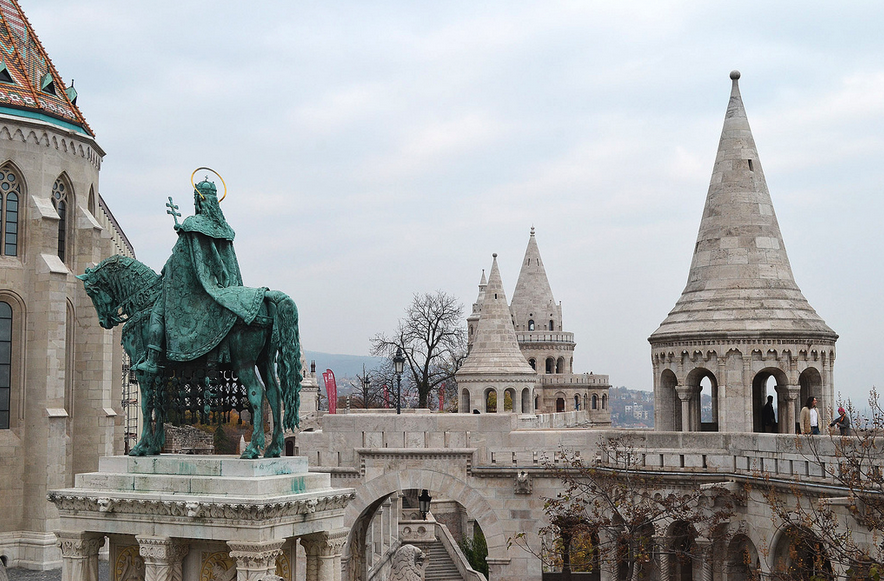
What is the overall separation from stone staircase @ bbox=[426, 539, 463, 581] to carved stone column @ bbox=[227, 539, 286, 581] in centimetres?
2277

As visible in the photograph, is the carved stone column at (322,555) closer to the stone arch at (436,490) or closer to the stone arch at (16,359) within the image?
the stone arch at (436,490)

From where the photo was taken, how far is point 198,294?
374 inches

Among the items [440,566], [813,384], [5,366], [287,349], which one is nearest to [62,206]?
[5,366]

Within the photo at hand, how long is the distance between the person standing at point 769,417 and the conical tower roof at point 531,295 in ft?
135

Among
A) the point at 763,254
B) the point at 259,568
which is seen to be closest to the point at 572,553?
the point at 763,254

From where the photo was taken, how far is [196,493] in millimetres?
8742

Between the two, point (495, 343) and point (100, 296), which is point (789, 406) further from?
point (495, 343)

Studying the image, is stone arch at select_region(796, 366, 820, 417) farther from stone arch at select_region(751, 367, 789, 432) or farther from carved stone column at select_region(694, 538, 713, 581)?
carved stone column at select_region(694, 538, 713, 581)

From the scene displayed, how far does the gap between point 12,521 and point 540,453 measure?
1359 centimetres

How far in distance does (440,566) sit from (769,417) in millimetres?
14523

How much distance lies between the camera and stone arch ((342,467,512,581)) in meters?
19.7

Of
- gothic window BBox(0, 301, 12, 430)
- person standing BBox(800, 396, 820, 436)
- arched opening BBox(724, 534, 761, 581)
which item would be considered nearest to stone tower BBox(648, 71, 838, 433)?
person standing BBox(800, 396, 820, 436)

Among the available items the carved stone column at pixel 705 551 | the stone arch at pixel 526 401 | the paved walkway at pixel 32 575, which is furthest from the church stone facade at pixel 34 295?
the carved stone column at pixel 705 551

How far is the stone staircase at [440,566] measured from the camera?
30469mm
